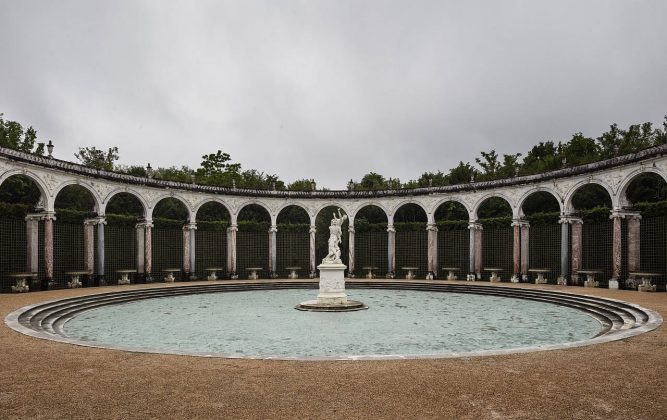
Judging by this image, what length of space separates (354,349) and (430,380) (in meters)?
3.92

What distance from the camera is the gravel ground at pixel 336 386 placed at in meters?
6.29

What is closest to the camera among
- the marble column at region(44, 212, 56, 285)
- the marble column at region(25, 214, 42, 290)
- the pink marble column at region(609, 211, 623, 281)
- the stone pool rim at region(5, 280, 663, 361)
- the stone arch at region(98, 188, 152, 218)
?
the stone pool rim at region(5, 280, 663, 361)

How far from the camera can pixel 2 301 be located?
1894 cm

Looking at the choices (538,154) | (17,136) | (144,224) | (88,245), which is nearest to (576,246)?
(538,154)

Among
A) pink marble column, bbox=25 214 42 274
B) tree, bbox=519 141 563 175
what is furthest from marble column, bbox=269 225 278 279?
tree, bbox=519 141 563 175

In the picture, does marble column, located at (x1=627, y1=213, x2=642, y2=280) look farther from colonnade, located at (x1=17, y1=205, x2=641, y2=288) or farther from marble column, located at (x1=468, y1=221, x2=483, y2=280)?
marble column, located at (x1=468, y1=221, x2=483, y2=280)

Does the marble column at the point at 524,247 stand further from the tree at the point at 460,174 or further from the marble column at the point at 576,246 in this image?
the tree at the point at 460,174

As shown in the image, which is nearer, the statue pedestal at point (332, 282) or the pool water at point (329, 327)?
the pool water at point (329, 327)

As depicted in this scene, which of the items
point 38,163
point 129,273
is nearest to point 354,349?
point 38,163

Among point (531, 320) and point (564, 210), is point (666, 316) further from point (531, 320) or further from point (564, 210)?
point (564, 210)

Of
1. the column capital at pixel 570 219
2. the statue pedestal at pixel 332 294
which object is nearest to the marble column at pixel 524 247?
the column capital at pixel 570 219

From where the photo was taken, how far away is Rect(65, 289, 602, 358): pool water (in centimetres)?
1179

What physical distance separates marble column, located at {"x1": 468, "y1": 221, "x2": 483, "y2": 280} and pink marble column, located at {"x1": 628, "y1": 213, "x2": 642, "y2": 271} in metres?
10.1

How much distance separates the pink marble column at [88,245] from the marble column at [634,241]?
30099 mm
